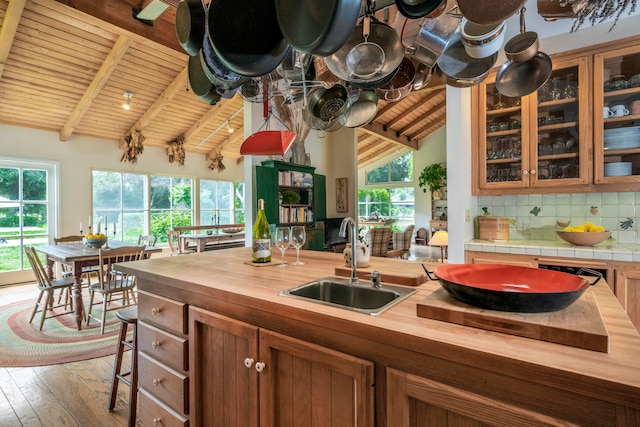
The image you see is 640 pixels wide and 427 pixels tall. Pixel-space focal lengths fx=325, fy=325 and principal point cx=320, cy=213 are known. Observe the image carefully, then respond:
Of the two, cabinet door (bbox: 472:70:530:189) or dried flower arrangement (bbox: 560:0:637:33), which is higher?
dried flower arrangement (bbox: 560:0:637:33)

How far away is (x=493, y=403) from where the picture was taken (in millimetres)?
713

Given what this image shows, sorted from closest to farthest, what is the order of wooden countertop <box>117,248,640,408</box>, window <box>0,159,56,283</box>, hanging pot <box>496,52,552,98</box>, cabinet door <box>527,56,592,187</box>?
wooden countertop <box>117,248,640,408</box>
hanging pot <box>496,52,552,98</box>
cabinet door <box>527,56,592,187</box>
window <box>0,159,56,283</box>

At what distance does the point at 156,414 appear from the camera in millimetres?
1564

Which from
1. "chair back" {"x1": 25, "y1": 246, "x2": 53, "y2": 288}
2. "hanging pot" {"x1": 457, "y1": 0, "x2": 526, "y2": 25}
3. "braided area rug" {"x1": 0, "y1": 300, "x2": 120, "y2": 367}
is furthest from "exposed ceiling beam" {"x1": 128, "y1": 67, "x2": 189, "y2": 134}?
"hanging pot" {"x1": 457, "y1": 0, "x2": 526, "y2": 25}

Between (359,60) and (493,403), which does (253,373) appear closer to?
(493,403)

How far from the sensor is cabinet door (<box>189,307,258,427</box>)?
1.17 m

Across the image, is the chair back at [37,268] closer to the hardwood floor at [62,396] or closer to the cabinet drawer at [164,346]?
the hardwood floor at [62,396]

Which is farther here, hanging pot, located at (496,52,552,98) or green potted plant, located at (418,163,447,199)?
green potted plant, located at (418,163,447,199)

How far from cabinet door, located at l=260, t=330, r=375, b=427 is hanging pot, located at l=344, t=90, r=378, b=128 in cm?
136

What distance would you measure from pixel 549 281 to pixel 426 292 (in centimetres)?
38

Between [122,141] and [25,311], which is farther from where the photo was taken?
[122,141]

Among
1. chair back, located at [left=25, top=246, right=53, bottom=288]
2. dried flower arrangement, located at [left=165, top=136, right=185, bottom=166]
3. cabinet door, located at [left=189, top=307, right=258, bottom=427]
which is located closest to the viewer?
cabinet door, located at [left=189, top=307, right=258, bottom=427]

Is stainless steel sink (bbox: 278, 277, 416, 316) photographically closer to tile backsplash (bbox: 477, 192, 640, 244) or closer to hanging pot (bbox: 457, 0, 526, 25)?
hanging pot (bbox: 457, 0, 526, 25)

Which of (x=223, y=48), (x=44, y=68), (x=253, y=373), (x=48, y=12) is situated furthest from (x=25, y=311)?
(x=223, y=48)
